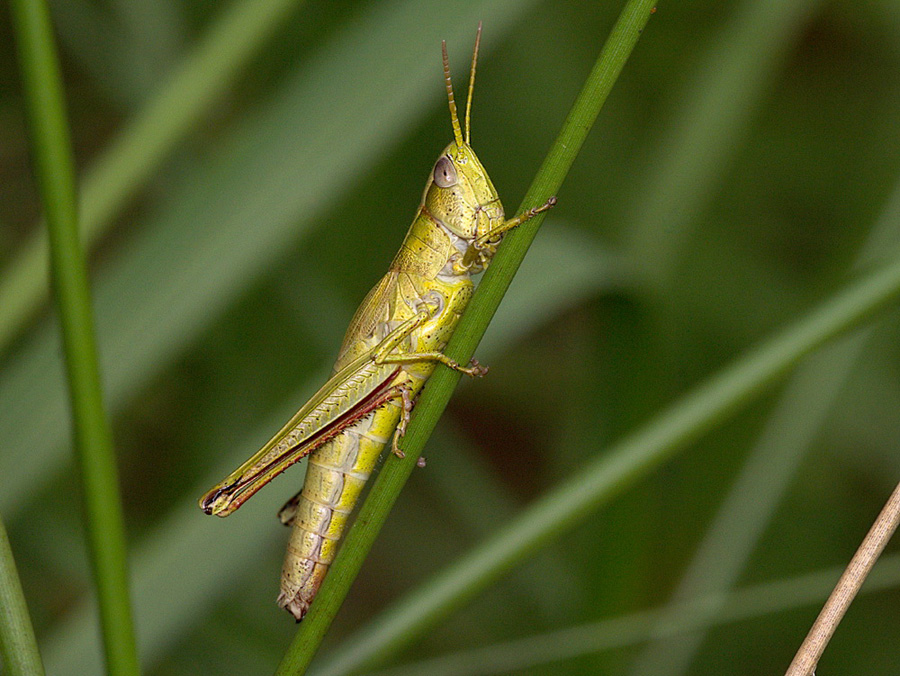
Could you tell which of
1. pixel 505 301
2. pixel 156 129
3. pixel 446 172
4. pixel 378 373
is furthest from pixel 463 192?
pixel 156 129

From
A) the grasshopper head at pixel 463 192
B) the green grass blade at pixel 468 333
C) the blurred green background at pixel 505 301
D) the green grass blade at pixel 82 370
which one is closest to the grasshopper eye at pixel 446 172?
the grasshopper head at pixel 463 192

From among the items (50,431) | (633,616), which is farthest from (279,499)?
(633,616)

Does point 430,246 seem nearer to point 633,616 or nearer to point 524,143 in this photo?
point 633,616

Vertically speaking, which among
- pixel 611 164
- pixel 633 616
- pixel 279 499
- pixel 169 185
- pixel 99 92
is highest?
pixel 99 92

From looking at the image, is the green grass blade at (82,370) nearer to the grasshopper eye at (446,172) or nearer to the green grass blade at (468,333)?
the green grass blade at (468,333)

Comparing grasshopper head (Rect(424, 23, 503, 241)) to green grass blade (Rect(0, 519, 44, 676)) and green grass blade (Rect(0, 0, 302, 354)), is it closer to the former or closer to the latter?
green grass blade (Rect(0, 0, 302, 354))

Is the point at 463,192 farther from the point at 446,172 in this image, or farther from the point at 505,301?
the point at 505,301
